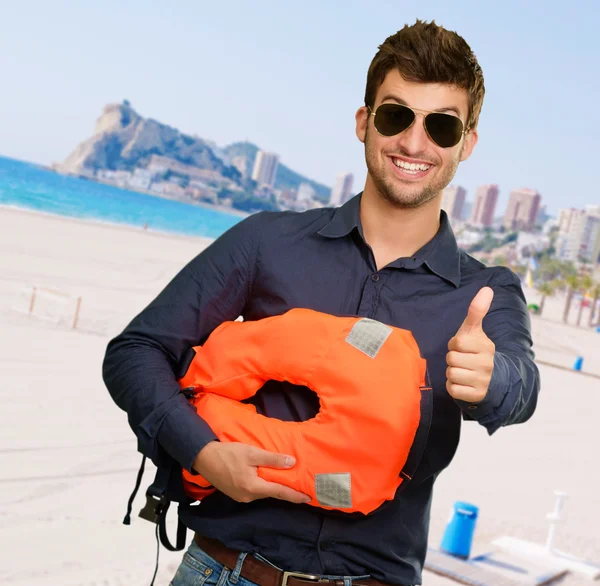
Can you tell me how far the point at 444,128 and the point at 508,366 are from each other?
606 millimetres

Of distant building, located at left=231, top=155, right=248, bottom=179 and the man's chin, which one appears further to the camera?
distant building, located at left=231, top=155, right=248, bottom=179

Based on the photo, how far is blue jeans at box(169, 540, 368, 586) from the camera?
5.85 ft

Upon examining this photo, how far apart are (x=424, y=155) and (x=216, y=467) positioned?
33.1 inches

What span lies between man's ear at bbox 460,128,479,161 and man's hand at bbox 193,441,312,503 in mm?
897

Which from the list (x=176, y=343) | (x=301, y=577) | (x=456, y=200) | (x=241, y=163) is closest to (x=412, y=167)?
(x=176, y=343)

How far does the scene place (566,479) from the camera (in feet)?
30.5

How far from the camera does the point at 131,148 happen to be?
372 feet

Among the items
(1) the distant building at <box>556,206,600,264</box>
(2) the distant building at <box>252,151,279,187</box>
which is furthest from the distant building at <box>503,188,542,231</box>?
(2) the distant building at <box>252,151,279,187</box>

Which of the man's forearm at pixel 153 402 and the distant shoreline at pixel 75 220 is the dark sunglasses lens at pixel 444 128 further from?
the distant shoreline at pixel 75 220

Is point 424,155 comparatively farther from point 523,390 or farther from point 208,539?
point 208,539

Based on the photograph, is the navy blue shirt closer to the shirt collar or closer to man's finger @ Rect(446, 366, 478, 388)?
the shirt collar

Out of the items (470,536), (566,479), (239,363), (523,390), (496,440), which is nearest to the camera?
(523,390)

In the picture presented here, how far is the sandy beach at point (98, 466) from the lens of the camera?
4855 mm

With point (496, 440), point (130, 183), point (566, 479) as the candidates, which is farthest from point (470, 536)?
point (130, 183)
